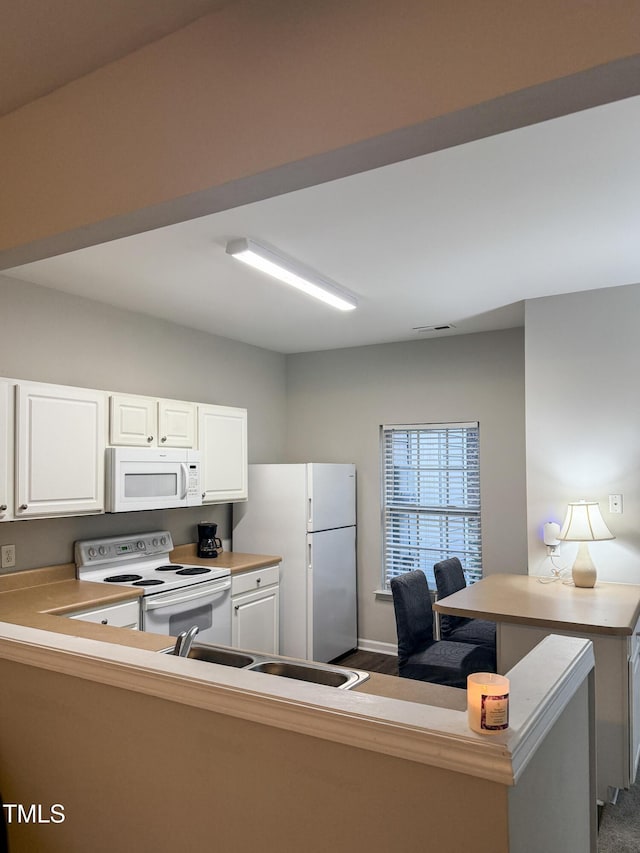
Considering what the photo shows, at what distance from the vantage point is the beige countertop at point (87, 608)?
5.73ft

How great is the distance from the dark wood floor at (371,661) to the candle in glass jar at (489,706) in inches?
144

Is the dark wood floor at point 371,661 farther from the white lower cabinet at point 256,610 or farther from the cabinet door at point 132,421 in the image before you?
the cabinet door at point 132,421

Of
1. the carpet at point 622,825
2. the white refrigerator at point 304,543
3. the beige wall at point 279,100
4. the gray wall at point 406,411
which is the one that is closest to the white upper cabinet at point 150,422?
the white refrigerator at point 304,543

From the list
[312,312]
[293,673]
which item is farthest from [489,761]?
[312,312]

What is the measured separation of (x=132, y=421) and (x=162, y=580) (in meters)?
0.94

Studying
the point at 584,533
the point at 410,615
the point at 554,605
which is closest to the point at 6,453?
the point at 410,615

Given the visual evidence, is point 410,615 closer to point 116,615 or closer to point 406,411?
point 116,615

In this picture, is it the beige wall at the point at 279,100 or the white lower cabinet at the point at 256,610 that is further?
the white lower cabinet at the point at 256,610

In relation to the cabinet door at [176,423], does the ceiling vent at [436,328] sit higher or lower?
higher

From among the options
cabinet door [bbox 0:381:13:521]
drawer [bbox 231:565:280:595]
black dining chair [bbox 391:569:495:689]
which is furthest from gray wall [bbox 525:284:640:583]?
cabinet door [bbox 0:381:13:521]

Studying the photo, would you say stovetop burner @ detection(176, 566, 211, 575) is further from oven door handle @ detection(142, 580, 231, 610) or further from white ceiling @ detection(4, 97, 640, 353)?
white ceiling @ detection(4, 97, 640, 353)

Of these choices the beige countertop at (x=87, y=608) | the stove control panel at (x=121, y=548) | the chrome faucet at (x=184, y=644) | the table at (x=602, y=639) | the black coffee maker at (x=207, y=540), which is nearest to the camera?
→ the beige countertop at (x=87, y=608)

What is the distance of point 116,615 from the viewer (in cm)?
310

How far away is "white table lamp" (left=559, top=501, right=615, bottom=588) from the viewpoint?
3273 mm
